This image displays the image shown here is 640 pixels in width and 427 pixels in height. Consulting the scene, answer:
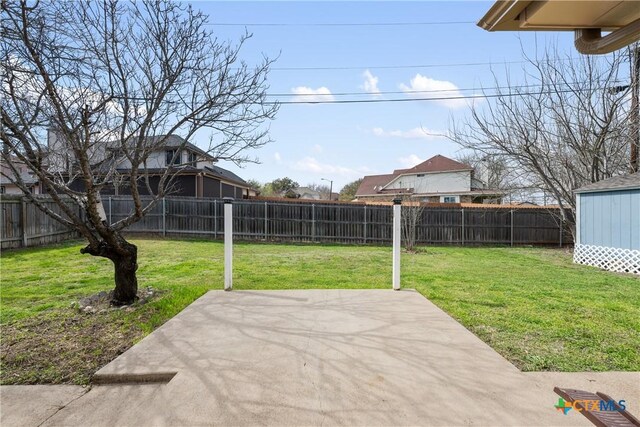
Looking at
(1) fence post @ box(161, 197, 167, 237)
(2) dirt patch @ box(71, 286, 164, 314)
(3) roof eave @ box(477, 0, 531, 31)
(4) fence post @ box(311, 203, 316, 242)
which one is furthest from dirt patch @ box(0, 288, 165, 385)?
(1) fence post @ box(161, 197, 167, 237)

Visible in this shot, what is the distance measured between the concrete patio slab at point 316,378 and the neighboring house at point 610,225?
6.88 metres

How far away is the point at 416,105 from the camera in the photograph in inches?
458

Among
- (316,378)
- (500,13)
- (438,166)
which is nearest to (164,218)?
(316,378)

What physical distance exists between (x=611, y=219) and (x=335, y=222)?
324 inches

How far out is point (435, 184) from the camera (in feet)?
99.1

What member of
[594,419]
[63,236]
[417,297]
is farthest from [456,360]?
[63,236]

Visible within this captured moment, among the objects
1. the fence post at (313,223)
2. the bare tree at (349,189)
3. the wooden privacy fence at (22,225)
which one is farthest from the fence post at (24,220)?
the bare tree at (349,189)

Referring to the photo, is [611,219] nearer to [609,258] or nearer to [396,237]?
[609,258]

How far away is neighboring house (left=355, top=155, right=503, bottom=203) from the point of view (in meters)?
28.1

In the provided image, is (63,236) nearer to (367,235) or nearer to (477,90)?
(367,235)

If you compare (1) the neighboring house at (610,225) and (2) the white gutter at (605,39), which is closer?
(2) the white gutter at (605,39)

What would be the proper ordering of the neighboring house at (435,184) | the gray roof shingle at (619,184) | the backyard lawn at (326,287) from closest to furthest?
the backyard lawn at (326,287) → the gray roof shingle at (619,184) → the neighboring house at (435,184)

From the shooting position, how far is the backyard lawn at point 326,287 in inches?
116

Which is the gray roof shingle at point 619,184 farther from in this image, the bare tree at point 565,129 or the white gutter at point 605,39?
the white gutter at point 605,39
